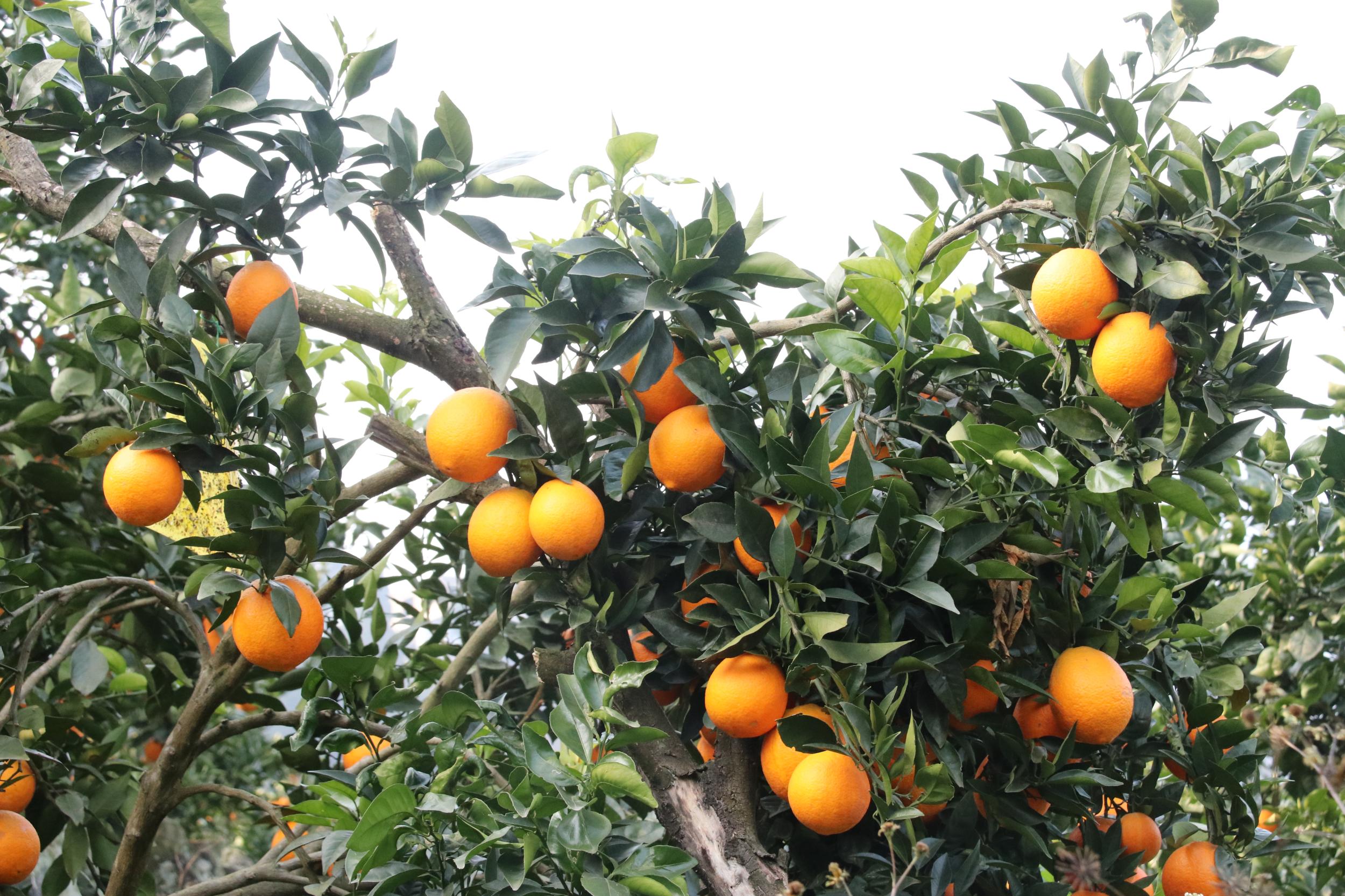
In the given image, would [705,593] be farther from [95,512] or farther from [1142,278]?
[95,512]

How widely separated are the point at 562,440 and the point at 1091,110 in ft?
2.60

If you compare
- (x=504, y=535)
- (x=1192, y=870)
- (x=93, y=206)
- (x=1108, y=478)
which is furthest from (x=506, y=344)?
(x=1192, y=870)

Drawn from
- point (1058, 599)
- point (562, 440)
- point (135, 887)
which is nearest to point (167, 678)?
point (135, 887)

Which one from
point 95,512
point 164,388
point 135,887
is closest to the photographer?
point 164,388

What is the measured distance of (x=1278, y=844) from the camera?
1.09 meters

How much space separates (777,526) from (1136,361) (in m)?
0.44

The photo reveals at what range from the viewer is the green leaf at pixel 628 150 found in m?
1.22

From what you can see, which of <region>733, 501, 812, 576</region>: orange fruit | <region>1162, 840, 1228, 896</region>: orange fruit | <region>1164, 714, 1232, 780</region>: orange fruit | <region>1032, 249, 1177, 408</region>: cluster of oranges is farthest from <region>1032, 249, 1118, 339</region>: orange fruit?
<region>1162, 840, 1228, 896</region>: orange fruit

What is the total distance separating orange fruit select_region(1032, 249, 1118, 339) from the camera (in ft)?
3.66

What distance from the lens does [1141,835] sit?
1348mm

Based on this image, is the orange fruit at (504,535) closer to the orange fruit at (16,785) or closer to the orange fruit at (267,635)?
the orange fruit at (267,635)

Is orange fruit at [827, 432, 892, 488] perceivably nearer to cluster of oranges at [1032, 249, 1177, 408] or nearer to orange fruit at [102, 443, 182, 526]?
cluster of oranges at [1032, 249, 1177, 408]

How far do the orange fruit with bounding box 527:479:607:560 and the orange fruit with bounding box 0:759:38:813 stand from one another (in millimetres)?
A: 1031

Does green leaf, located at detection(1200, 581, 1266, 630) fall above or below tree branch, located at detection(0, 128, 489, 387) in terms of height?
below
